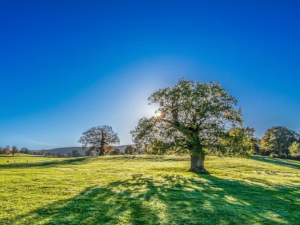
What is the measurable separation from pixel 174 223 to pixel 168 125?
21.9m

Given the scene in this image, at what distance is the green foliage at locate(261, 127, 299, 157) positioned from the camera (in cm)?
9106

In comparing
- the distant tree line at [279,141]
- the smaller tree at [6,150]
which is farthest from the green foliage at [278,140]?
the smaller tree at [6,150]

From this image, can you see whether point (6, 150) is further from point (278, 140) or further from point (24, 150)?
point (278, 140)

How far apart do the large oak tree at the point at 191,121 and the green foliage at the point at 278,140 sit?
73.2 meters

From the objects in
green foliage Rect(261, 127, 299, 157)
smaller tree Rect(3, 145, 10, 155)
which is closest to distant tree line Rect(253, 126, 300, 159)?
green foliage Rect(261, 127, 299, 157)

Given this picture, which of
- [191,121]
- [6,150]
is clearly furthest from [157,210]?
[6,150]

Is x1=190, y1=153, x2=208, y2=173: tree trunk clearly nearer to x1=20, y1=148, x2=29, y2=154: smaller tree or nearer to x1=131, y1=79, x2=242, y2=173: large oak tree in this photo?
x1=131, y1=79, x2=242, y2=173: large oak tree

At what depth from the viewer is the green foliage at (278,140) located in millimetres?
91062

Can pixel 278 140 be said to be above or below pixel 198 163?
above

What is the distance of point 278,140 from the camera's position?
9194cm

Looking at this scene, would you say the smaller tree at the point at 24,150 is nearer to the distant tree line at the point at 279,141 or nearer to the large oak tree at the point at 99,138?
the large oak tree at the point at 99,138

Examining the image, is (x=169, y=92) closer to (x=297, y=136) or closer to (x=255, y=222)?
(x=255, y=222)

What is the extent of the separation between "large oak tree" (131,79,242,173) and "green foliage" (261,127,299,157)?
240ft

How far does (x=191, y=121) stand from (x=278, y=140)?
3132 inches
